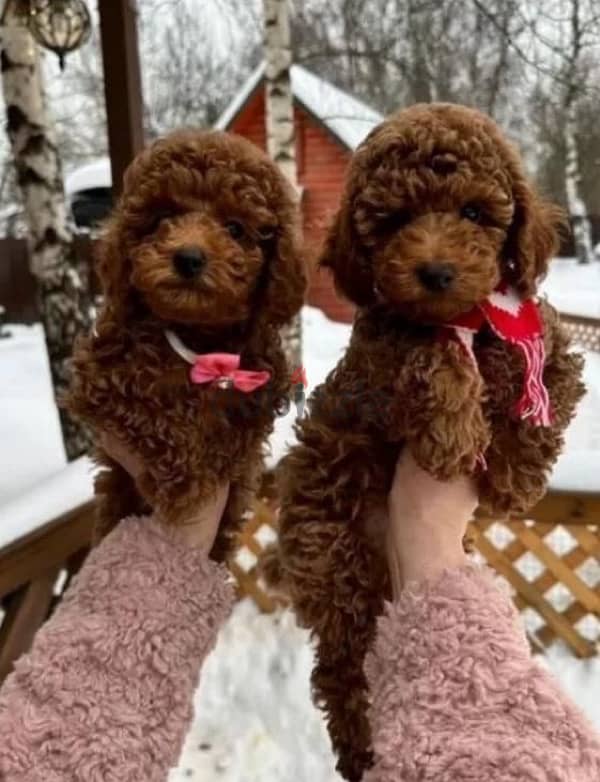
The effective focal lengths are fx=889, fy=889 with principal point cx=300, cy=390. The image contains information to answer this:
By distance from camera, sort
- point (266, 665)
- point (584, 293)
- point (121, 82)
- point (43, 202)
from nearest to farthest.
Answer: point (121, 82) → point (266, 665) → point (43, 202) → point (584, 293)

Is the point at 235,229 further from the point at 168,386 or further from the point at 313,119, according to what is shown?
the point at 313,119

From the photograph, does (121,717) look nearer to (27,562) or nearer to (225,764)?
(27,562)

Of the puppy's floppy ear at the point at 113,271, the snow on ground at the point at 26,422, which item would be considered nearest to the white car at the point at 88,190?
the snow on ground at the point at 26,422

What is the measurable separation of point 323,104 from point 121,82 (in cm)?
235

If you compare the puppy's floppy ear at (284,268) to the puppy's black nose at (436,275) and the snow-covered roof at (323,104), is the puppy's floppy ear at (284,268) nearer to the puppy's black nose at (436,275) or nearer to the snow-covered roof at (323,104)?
the puppy's black nose at (436,275)

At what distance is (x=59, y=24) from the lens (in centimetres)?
326

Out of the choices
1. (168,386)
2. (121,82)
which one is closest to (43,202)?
(121,82)

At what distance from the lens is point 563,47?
3654 millimetres

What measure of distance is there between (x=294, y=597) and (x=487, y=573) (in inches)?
10.3

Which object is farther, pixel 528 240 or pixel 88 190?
pixel 88 190

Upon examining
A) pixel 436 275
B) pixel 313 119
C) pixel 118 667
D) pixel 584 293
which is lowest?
pixel 584 293

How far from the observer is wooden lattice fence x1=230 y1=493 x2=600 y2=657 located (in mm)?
2768

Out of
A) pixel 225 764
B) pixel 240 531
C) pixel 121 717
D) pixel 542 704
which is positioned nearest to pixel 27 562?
pixel 225 764

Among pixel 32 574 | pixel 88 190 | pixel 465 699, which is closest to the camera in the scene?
pixel 465 699
